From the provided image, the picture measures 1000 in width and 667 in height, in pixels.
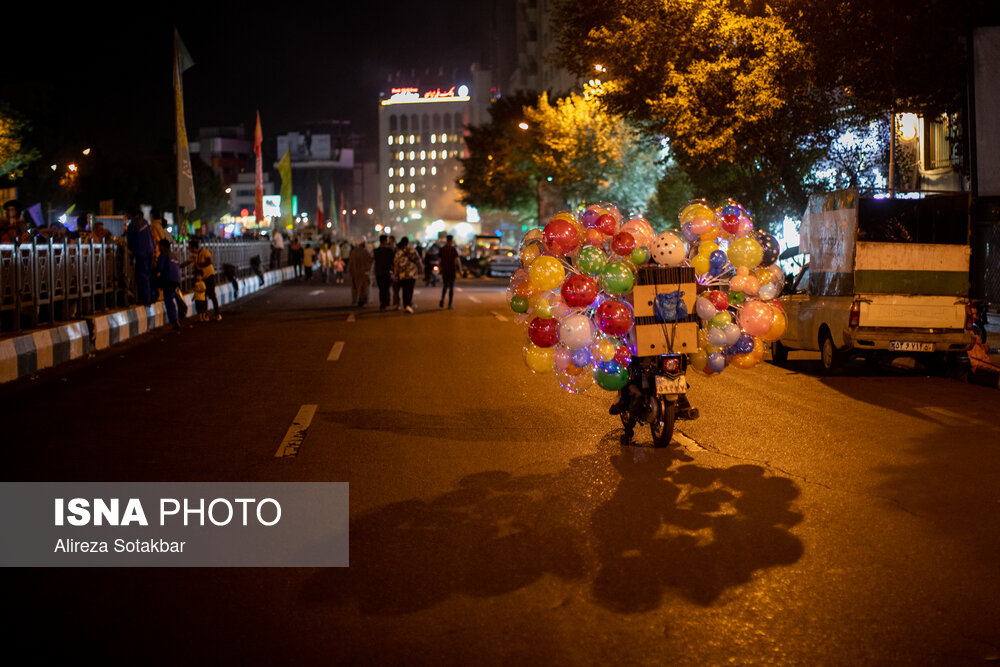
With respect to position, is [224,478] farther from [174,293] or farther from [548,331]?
[174,293]

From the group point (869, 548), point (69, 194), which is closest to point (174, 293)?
point (869, 548)

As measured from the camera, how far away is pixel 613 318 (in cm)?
809

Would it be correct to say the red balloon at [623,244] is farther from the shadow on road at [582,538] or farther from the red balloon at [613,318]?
the shadow on road at [582,538]

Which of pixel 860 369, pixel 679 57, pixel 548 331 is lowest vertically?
pixel 860 369

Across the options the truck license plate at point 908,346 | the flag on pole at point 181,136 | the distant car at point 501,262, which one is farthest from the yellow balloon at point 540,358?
the distant car at point 501,262

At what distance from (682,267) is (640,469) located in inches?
68.6

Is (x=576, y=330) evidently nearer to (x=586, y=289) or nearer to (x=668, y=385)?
(x=586, y=289)

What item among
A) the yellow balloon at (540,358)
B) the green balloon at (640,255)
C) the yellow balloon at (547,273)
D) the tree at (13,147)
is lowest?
the yellow balloon at (540,358)

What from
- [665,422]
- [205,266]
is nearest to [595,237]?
[665,422]

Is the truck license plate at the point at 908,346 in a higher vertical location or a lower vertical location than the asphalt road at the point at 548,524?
higher

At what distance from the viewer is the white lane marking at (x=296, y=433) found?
27.4ft

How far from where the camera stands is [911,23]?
1620cm

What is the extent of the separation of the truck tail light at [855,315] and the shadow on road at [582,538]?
6495 mm

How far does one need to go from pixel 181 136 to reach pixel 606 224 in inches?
743
